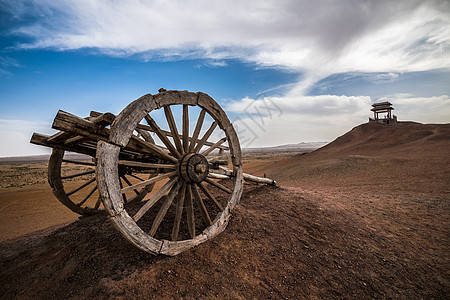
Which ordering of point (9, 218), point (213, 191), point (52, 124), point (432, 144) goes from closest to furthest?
point (52, 124), point (213, 191), point (9, 218), point (432, 144)

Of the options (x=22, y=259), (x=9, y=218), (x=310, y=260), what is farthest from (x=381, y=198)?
(x=9, y=218)

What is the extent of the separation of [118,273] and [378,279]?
390 centimetres

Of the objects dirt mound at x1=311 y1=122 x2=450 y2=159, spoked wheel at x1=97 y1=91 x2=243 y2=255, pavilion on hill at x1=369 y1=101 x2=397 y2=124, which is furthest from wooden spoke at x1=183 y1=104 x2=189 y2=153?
pavilion on hill at x1=369 y1=101 x2=397 y2=124

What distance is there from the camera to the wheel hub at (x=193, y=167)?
3.45 m

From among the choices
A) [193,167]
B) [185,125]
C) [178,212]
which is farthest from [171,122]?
[178,212]

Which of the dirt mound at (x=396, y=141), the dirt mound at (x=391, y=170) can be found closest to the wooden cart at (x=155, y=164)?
the dirt mound at (x=391, y=170)

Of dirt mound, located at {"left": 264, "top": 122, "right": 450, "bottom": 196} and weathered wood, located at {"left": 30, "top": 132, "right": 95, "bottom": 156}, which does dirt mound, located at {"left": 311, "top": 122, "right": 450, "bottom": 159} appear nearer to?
dirt mound, located at {"left": 264, "top": 122, "right": 450, "bottom": 196}

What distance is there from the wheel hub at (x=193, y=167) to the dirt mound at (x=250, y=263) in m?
1.11

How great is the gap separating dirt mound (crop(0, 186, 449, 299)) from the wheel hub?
3.65 ft

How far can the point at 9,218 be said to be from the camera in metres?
7.95

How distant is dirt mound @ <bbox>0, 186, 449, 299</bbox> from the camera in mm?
2828

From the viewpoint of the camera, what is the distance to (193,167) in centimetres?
351

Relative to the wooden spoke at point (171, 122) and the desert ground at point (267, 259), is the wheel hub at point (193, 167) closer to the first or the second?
the wooden spoke at point (171, 122)

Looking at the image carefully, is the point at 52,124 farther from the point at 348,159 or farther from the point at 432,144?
the point at 432,144
